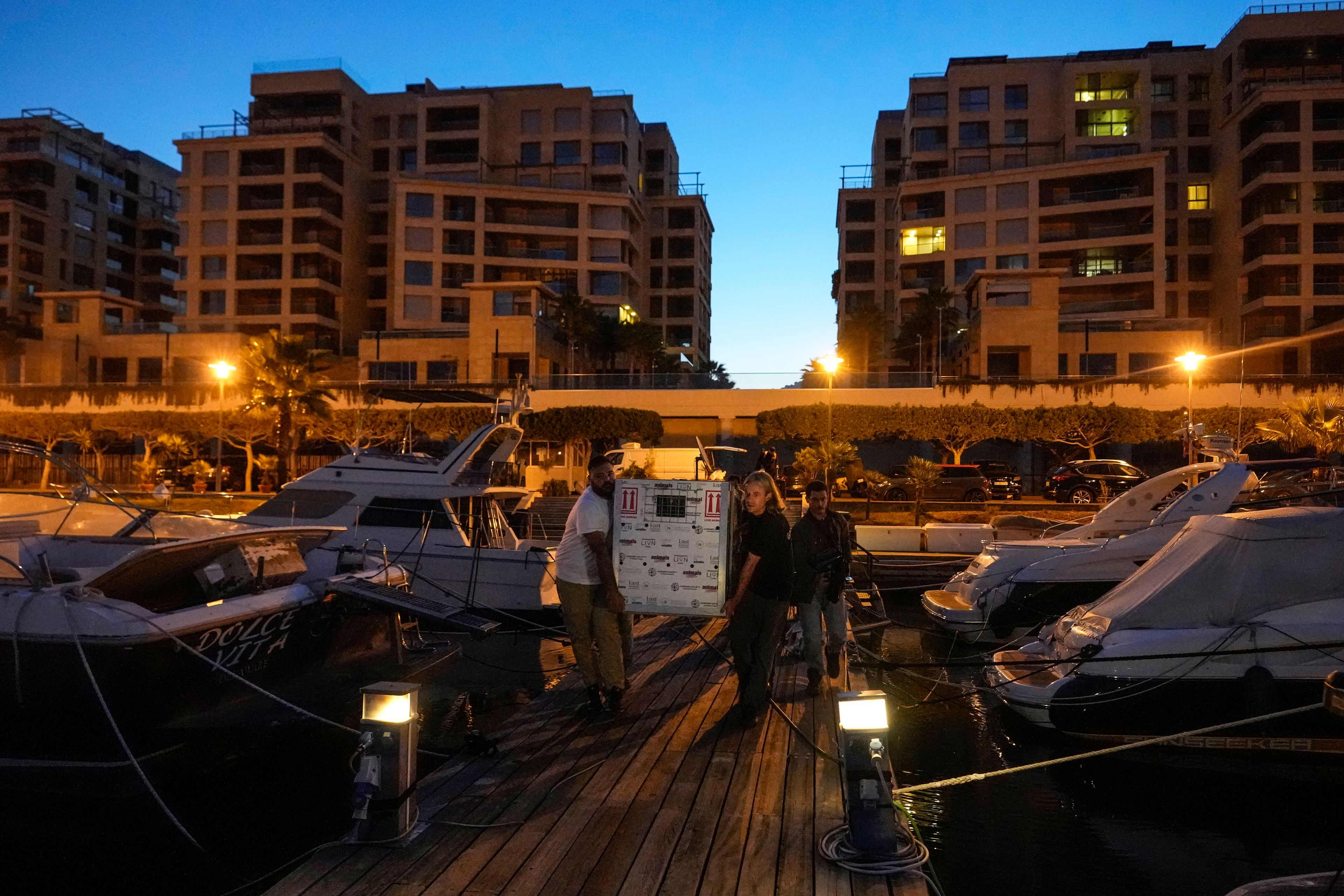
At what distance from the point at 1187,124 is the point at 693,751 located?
235 ft

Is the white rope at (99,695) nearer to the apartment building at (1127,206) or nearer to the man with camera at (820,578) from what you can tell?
the man with camera at (820,578)

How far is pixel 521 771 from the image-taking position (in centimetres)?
586

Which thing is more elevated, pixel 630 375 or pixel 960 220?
pixel 960 220

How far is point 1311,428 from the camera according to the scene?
27.2 meters

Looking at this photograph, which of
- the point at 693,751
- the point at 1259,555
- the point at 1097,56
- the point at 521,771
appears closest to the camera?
the point at 521,771

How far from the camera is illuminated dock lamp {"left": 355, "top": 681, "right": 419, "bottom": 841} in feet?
15.1

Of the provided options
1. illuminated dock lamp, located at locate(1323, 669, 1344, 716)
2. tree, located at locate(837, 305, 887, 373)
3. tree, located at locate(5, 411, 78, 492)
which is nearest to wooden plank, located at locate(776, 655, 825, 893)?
illuminated dock lamp, located at locate(1323, 669, 1344, 716)

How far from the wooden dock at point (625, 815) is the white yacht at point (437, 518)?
610 cm

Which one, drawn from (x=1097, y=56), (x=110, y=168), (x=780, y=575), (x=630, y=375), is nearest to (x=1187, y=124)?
(x=1097, y=56)

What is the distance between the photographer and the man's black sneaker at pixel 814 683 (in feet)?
26.2

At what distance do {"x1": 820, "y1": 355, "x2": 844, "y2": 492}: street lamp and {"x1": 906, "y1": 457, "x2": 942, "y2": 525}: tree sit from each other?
2.75m

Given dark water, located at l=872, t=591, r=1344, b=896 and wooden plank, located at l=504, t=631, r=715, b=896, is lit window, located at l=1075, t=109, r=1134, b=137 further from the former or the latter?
wooden plank, located at l=504, t=631, r=715, b=896

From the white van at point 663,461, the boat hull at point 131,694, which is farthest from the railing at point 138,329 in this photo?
the boat hull at point 131,694

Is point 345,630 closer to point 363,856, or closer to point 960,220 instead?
A: point 363,856
